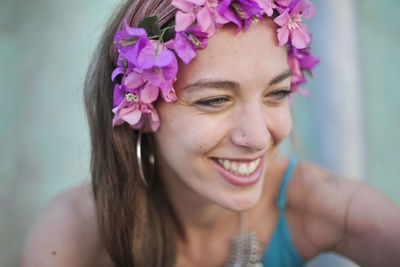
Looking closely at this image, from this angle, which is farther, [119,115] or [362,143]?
[362,143]

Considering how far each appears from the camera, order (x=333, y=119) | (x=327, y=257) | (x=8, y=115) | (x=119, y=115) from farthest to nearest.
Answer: (x=8, y=115), (x=333, y=119), (x=327, y=257), (x=119, y=115)

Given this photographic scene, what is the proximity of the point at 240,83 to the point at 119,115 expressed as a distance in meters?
0.46

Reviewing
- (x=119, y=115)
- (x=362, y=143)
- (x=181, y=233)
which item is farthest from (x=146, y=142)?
(x=362, y=143)

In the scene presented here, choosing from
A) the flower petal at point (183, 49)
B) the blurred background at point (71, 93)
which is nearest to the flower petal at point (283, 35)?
the flower petal at point (183, 49)

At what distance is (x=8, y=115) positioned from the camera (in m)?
3.59

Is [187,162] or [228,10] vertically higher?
[228,10]

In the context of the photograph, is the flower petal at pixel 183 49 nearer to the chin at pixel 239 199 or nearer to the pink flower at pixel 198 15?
the pink flower at pixel 198 15

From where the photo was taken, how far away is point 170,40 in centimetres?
142

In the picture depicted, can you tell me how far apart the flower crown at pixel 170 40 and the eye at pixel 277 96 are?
182 mm

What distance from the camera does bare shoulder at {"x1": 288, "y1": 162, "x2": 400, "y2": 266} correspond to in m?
1.75

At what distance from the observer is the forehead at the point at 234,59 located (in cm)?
141

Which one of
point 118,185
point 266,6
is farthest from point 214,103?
point 118,185

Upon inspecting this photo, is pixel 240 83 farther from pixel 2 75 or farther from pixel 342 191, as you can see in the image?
pixel 2 75

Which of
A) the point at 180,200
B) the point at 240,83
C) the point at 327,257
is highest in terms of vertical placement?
the point at 240,83
